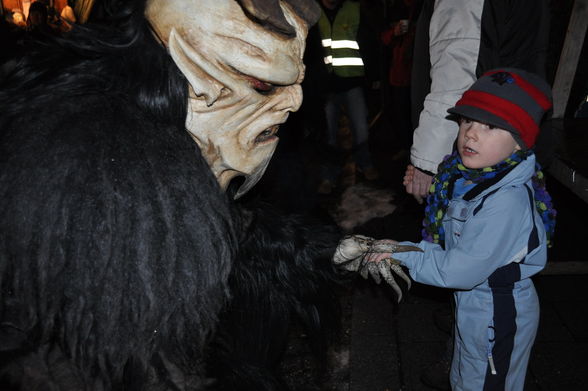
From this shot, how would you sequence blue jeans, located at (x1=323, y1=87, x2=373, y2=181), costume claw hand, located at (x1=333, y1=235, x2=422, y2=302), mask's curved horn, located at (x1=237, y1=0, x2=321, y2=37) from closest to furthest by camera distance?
mask's curved horn, located at (x1=237, y1=0, x2=321, y2=37) → costume claw hand, located at (x1=333, y1=235, x2=422, y2=302) → blue jeans, located at (x1=323, y1=87, x2=373, y2=181)

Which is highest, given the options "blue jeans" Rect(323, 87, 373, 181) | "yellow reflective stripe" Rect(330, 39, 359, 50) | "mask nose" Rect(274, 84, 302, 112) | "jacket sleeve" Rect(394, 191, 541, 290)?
"mask nose" Rect(274, 84, 302, 112)

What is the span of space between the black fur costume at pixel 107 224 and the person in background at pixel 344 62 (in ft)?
11.8

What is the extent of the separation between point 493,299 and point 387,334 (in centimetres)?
120

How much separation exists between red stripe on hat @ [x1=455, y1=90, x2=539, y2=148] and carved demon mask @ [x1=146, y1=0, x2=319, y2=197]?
711mm

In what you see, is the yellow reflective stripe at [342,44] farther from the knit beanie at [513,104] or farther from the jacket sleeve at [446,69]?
the knit beanie at [513,104]

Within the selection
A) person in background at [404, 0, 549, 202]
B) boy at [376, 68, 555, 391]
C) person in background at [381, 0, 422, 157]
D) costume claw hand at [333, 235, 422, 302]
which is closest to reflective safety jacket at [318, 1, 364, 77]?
person in background at [381, 0, 422, 157]

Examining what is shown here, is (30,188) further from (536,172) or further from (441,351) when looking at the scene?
(441,351)

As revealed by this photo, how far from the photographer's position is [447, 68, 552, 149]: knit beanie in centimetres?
161

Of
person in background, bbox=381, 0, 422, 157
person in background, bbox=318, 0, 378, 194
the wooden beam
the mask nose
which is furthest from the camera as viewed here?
person in background, bbox=381, 0, 422, 157

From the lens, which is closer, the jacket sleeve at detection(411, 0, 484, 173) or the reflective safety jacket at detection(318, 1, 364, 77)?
the jacket sleeve at detection(411, 0, 484, 173)

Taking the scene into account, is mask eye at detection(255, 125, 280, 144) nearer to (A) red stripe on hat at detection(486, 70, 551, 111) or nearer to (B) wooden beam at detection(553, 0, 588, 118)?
(A) red stripe on hat at detection(486, 70, 551, 111)

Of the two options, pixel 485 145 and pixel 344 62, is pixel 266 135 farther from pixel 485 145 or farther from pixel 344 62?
pixel 344 62

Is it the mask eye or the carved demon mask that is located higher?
the carved demon mask

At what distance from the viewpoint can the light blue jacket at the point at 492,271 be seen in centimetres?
161
